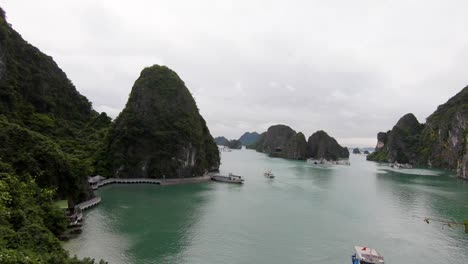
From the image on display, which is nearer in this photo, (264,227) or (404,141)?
(264,227)

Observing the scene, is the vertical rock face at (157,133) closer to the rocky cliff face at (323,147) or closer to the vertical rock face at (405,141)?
the rocky cliff face at (323,147)

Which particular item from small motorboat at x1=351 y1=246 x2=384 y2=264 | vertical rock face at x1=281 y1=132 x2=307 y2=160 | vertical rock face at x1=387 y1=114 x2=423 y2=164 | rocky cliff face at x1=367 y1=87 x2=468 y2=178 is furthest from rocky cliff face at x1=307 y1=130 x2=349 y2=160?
small motorboat at x1=351 y1=246 x2=384 y2=264

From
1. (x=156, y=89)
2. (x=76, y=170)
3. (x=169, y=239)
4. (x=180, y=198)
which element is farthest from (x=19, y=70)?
(x=169, y=239)

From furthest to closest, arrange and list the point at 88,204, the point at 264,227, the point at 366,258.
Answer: the point at 88,204, the point at 264,227, the point at 366,258

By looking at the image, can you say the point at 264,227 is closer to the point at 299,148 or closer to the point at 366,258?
the point at 366,258

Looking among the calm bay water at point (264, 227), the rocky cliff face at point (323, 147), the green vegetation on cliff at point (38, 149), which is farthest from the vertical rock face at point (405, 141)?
the green vegetation on cliff at point (38, 149)

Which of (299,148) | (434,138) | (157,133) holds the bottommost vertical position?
(157,133)

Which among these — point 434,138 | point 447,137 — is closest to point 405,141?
point 434,138
